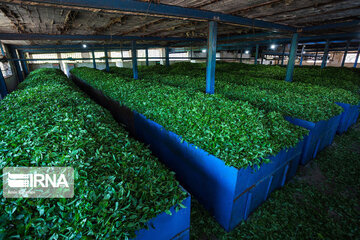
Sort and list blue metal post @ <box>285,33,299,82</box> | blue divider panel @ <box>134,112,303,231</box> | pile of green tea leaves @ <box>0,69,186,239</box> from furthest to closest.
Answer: blue metal post @ <box>285,33,299,82</box> → blue divider panel @ <box>134,112,303,231</box> → pile of green tea leaves @ <box>0,69,186,239</box>

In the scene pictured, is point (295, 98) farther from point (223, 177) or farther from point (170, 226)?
point (170, 226)

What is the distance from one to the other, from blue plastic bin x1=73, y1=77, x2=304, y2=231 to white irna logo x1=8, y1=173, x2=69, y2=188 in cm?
246

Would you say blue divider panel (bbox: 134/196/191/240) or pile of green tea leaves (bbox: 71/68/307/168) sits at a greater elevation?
pile of green tea leaves (bbox: 71/68/307/168)

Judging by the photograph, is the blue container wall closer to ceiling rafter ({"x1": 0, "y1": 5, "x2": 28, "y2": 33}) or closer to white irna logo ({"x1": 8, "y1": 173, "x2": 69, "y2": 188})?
white irna logo ({"x1": 8, "y1": 173, "x2": 69, "y2": 188})

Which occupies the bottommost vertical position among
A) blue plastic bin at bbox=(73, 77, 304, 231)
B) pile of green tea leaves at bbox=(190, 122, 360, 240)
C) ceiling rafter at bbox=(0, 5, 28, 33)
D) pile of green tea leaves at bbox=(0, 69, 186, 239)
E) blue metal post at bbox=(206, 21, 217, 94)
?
pile of green tea leaves at bbox=(190, 122, 360, 240)

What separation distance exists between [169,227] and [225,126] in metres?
2.29

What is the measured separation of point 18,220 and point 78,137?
143 cm

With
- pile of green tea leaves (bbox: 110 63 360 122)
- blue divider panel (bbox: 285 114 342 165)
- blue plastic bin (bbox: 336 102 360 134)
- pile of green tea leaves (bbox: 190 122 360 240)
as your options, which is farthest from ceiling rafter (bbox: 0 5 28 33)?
blue plastic bin (bbox: 336 102 360 134)

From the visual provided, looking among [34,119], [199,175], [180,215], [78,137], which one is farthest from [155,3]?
[180,215]

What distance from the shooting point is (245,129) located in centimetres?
376

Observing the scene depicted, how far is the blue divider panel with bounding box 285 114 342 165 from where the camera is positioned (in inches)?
196

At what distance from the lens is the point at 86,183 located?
211 centimetres

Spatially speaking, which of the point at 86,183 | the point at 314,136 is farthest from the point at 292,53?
the point at 86,183

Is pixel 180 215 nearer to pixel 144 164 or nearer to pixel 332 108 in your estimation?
pixel 144 164
